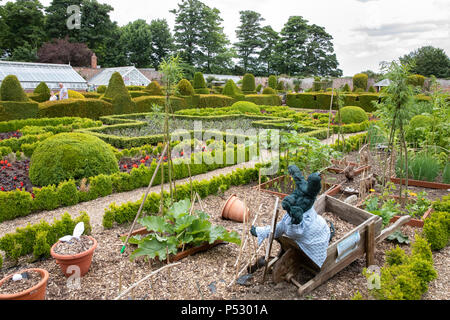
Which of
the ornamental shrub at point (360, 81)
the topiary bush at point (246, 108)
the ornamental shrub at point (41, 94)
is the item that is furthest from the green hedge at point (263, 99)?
the ornamental shrub at point (360, 81)

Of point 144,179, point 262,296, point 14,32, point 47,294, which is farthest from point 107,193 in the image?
point 14,32

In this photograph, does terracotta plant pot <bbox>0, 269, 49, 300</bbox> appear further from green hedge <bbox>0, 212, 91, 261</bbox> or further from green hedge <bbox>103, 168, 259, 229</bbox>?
green hedge <bbox>103, 168, 259, 229</bbox>

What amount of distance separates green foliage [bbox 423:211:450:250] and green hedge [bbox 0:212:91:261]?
13.0 ft

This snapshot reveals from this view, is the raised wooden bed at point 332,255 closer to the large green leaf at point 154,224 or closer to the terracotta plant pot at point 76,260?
the large green leaf at point 154,224

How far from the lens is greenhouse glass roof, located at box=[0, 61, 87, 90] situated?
84.8ft

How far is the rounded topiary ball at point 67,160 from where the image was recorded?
5.80 m

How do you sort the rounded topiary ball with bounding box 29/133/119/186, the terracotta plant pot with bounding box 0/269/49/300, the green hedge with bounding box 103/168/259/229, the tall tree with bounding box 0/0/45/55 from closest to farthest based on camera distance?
the terracotta plant pot with bounding box 0/269/49/300 < the green hedge with bounding box 103/168/259/229 < the rounded topiary ball with bounding box 29/133/119/186 < the tall tree with bounding box 0/0/45/55

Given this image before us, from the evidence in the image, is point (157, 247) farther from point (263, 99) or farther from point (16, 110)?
point (263, 99)

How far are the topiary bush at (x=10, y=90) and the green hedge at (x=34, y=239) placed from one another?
10949 millimetres

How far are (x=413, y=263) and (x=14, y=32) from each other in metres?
48.0

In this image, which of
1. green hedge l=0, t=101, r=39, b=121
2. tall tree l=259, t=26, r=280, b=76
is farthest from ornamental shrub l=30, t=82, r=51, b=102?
tall tree l=259, t=26, r=280, b=76

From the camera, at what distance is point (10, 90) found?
481 inches

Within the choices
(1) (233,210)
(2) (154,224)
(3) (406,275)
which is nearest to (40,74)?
(1) (233,210)

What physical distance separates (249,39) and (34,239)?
171ft
